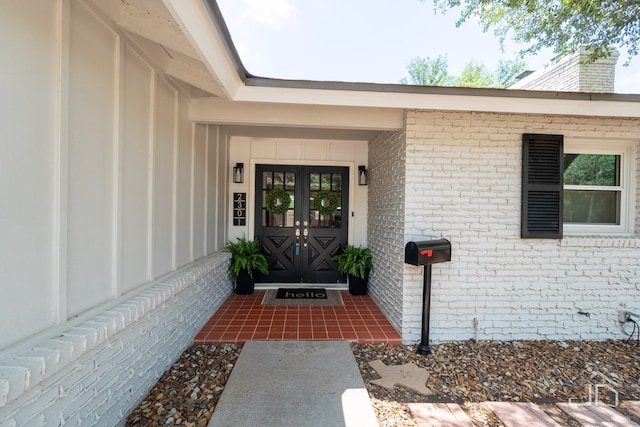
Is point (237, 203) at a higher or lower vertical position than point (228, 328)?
higher

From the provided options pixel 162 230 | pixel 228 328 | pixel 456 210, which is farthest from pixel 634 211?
pixel 162 230

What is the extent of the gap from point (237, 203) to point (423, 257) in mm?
3375

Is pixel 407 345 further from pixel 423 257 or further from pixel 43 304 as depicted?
pixel 43 304

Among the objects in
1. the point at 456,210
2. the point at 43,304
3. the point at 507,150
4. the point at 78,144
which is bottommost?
the point at 43,304

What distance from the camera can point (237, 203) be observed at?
500cm

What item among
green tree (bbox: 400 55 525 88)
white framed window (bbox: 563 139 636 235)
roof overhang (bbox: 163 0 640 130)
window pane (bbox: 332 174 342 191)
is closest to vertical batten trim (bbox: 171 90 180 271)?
roof overhang (bbox: 163 0 640 130)

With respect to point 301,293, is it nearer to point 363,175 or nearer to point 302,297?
point 302,297

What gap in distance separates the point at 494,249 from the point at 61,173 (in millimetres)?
3932

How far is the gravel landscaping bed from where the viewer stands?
2092 millimetres

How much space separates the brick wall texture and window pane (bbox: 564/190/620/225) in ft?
1.04

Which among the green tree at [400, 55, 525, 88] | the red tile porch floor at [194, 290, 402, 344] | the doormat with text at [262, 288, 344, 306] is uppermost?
the green tree at [400, 55, 525, 88]

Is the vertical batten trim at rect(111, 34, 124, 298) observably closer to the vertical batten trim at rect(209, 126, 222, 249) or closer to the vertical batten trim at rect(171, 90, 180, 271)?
the vertical batten trim at rect(171, 90, 180, 271)

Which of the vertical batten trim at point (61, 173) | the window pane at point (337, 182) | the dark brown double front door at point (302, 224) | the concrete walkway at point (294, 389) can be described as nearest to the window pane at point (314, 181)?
the dark brown double front door at point (302, 224)

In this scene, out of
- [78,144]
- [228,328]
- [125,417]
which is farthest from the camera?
[228,328]
